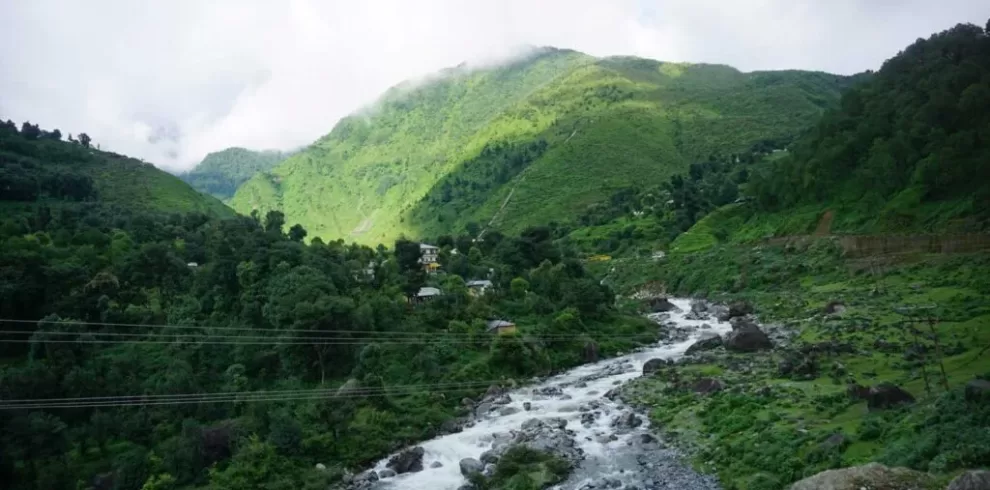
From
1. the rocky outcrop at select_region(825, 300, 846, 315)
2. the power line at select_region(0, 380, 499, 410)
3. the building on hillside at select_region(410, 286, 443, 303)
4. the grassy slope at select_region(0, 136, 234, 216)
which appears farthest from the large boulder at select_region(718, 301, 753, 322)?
the grassy slope at select_region(0, 136, 234, 216)

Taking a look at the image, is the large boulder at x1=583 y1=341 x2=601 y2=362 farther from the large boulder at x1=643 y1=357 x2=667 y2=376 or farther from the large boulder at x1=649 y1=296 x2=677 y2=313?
the large boulder at x1=649 y1=296 x2=677 y2=313

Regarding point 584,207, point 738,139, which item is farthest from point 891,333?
point 738,139

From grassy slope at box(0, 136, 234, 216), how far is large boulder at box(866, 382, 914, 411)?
117 metres

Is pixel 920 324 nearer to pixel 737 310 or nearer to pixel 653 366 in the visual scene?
pixel 653 366

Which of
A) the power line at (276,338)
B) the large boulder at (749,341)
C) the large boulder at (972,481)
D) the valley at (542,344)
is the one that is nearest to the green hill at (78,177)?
the valley at (542,344)

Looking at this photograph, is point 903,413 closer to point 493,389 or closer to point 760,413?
point 760,413

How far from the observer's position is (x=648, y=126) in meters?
198

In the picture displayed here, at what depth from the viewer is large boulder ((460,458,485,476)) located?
3103 cm

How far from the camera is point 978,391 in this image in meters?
20.7

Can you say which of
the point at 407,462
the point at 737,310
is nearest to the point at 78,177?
the point at 407,462

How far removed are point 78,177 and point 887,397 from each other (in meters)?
115

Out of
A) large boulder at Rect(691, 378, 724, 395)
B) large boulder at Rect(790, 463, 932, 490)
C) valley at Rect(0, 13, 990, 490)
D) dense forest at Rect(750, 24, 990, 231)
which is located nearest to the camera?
large boulder at Rect(790, 463, 932, 490)

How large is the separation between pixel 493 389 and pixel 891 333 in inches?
1067

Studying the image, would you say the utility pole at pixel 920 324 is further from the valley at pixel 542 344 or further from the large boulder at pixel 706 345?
the large boulder at pixel 706 345
